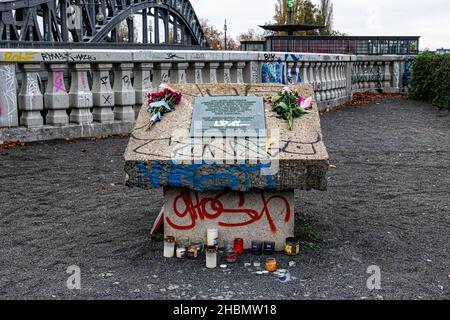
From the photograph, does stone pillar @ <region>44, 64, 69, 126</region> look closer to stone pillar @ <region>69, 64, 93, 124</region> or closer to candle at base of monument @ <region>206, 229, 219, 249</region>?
stone pillar @ <region>69, 64, 93, 124</region>

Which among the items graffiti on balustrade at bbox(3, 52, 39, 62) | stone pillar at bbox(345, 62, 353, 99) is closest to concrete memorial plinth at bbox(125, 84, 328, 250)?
graffiti on balustrade at bbox(3, 52, 39, 62)

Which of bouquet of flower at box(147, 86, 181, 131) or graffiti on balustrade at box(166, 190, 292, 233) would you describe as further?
bouquet of flower at box(147, 86, 181, 131)

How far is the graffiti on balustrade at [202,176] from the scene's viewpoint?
193 inches

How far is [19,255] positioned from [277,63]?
10.5m

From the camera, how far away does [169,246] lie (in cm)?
514

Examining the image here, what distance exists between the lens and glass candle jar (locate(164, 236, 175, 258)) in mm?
5129

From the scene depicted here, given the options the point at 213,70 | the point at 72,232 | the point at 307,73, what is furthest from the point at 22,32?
the point at 72,232

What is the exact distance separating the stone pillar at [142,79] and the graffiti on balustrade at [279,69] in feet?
10.8

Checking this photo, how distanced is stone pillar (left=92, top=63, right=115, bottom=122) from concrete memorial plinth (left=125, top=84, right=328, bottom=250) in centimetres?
557

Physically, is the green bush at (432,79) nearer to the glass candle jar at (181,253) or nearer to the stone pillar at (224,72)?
the stone pillar at (224,72)

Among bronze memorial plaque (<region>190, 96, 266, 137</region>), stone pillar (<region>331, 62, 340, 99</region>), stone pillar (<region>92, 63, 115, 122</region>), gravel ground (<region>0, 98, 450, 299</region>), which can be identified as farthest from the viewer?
stone pillar (<region>331, 62, 340, 99</region>)

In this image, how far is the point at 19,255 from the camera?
17.1 ft

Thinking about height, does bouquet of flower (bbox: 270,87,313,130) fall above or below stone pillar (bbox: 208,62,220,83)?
below

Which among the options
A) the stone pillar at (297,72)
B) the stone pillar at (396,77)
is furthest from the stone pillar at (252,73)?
the stone pillar at (396,77)
